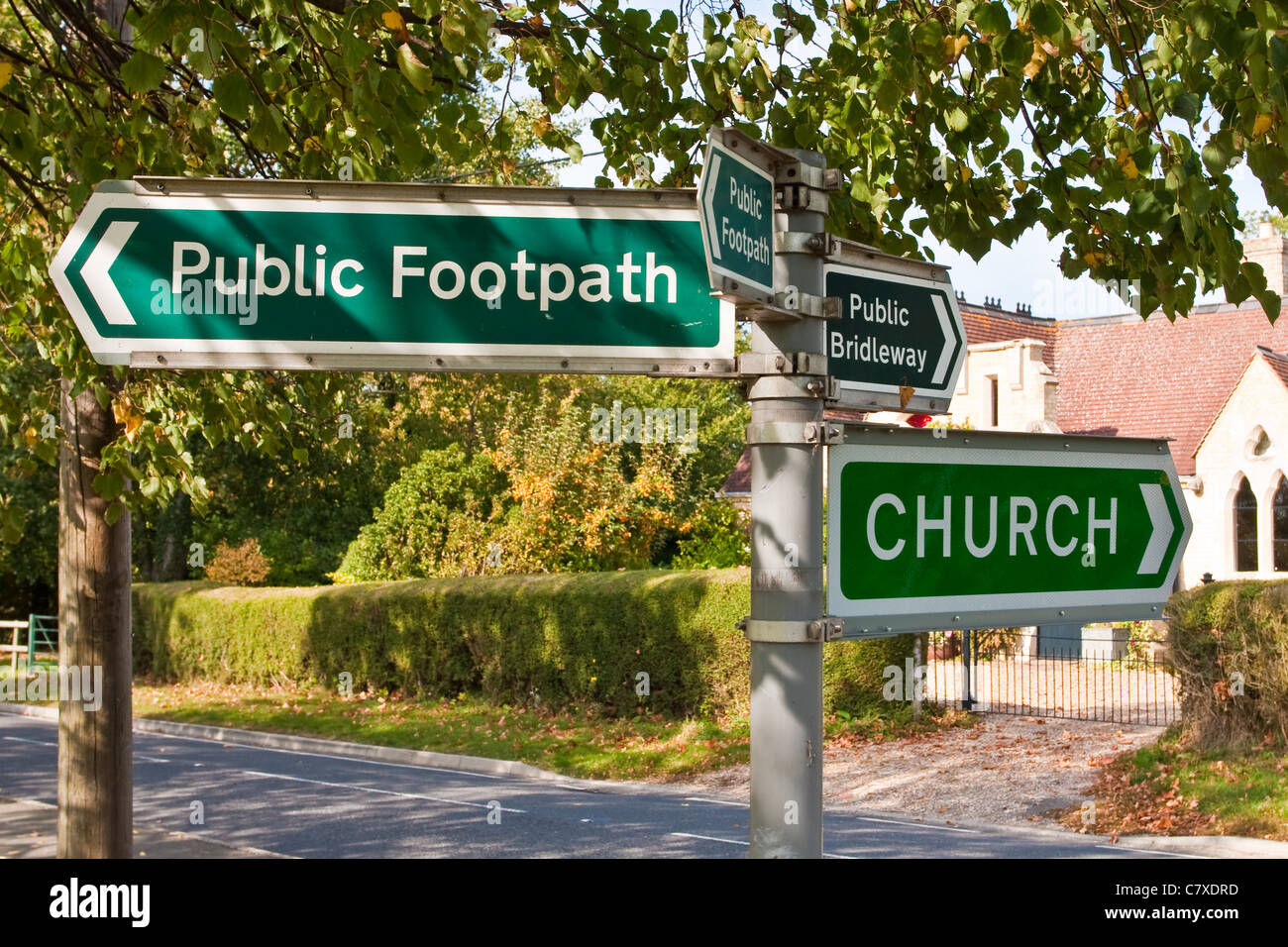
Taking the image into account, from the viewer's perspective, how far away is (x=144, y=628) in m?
30.7

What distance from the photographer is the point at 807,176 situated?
2.79 m

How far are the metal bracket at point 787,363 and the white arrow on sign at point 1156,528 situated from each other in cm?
116

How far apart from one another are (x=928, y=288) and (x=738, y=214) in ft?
2.78

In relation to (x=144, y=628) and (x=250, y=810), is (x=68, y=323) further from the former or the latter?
(x=144, y=628)

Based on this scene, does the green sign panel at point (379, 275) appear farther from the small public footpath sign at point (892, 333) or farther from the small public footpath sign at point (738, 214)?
the small public footpath sign at point (892, 333)

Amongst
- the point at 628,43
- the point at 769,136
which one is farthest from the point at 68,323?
the point at 769,136

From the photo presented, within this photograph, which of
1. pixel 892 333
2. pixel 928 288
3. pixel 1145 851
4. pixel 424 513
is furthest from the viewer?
pixel 424 513

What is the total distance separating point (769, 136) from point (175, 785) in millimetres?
12868

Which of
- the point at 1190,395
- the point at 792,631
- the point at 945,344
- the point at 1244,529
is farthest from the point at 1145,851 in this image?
the point at 1190,395

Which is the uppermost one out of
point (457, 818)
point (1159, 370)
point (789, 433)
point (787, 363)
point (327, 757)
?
point (1159, 370)

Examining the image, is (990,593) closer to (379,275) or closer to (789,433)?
(789,433)

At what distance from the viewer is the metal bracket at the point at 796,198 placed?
2770 millimetres

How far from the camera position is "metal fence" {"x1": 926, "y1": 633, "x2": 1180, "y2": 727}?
19.0 meters

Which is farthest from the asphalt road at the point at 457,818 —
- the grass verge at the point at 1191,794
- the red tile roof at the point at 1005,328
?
the red tile roof at the point at 1005,328
